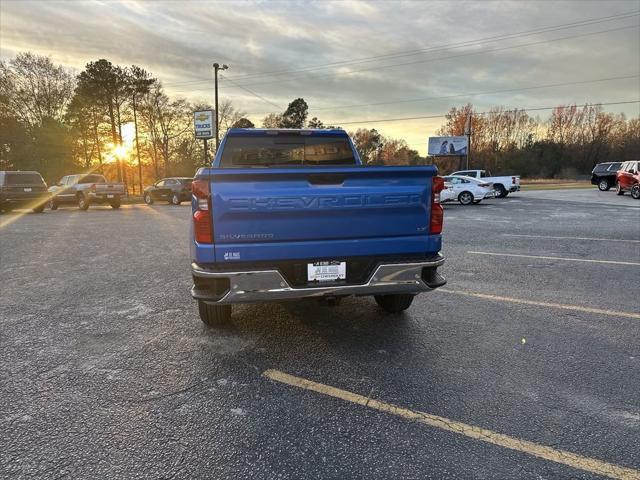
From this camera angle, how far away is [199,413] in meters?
2.69

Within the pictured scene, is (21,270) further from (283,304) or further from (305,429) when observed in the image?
(305,429)

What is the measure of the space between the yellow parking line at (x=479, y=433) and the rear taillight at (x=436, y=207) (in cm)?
160

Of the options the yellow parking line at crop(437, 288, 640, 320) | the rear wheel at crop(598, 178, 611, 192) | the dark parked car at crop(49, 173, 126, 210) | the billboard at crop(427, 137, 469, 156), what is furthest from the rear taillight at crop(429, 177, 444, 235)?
the billboard at crop(427, 137, 469, 156)

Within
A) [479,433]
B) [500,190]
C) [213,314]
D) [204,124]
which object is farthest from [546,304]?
[204,124]

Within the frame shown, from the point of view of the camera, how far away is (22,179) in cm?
1958

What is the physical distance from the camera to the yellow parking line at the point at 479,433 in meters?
2.16

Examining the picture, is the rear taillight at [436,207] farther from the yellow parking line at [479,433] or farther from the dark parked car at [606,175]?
the dark parked car at [606,175]

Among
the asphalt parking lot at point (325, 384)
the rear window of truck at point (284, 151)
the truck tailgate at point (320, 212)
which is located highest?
the rear window of truck at point (284, 151)

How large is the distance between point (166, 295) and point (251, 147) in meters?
2.25

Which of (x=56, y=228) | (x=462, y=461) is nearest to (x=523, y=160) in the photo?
(x=56, y=228)

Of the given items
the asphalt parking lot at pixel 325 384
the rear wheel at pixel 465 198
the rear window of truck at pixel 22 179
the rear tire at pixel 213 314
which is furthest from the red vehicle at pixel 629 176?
the rear window of truck at pixel 22 179

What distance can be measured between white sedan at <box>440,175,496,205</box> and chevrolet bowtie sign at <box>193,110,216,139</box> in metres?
26.9

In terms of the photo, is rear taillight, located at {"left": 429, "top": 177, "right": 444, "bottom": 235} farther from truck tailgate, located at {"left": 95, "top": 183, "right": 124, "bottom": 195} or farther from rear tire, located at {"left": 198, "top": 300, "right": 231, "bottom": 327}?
truck tailgate, located at {"left": 95, "top": 183, "right": 124, "bottom": 195}

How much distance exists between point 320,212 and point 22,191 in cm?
2143
